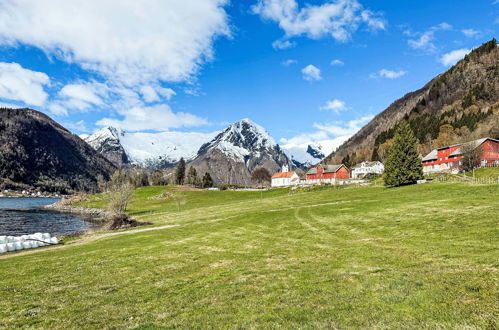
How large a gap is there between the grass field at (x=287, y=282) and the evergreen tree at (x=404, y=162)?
43167 mm

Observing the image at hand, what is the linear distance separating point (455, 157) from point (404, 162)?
54.9m

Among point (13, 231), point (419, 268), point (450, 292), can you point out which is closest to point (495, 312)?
point (450, 292)

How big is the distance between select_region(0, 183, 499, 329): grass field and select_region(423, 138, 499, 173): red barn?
89.2 m

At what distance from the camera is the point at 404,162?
65062mm

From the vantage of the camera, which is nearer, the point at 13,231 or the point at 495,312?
the point at 495,312

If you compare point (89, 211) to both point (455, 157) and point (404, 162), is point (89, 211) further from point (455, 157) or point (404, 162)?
point (455, 157)

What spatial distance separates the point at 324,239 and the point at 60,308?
17229mm

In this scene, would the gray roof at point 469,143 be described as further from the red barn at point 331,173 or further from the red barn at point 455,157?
the red barn at point 331,173

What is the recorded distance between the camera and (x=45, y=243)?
38.4m

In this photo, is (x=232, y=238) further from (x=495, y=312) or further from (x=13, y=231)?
(x=13, y=231)

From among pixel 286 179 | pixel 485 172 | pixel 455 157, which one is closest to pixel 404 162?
pixel 485 172

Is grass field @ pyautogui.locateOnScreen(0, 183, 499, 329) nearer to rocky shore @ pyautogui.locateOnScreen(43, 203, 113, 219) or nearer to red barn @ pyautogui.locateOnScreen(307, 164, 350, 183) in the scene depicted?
rocky shore @ pyautogui.locateOnScreen(43, 203, 113, 219)

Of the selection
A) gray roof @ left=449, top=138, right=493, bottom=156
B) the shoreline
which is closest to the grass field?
gray roof @ left=449, top=138, right=493, bottom=156

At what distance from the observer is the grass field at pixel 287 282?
895 cm
